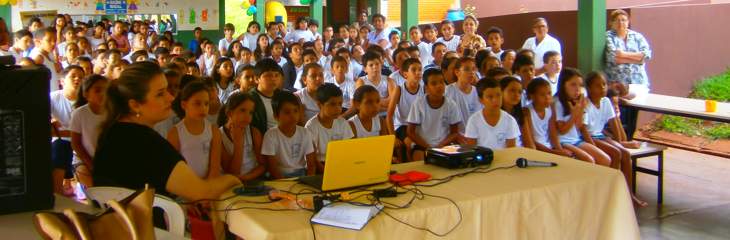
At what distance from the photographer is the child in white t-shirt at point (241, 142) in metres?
4.12

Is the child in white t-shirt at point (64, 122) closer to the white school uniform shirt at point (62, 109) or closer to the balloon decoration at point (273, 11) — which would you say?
the white school uniform shirt at point (62, 109)

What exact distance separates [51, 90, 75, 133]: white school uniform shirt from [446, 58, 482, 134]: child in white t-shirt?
9.42ft

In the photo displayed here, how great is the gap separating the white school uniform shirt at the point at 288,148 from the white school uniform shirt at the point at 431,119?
108 centimetres

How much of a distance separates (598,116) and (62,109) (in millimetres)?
4062

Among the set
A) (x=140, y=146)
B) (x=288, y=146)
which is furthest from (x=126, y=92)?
(x=288, y=146)

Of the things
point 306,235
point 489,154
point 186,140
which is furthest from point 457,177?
point 186,140

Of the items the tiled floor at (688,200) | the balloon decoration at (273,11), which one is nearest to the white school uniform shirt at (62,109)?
the tiled floor at (688,200)

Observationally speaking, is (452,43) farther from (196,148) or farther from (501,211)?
(501,211)

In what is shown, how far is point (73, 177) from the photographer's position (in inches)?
197

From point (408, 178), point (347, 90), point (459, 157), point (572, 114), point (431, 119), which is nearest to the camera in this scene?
point (408, 178)

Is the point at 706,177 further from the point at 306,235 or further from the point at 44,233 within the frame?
the point at 44,233

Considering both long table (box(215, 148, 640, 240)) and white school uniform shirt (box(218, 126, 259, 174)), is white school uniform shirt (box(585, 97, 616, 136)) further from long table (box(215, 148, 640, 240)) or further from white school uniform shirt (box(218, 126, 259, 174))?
white school uniform shirt (box(218, 126, 259, 174))

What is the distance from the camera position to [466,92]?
5.54 metres

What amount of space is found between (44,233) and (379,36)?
9.93 metres
